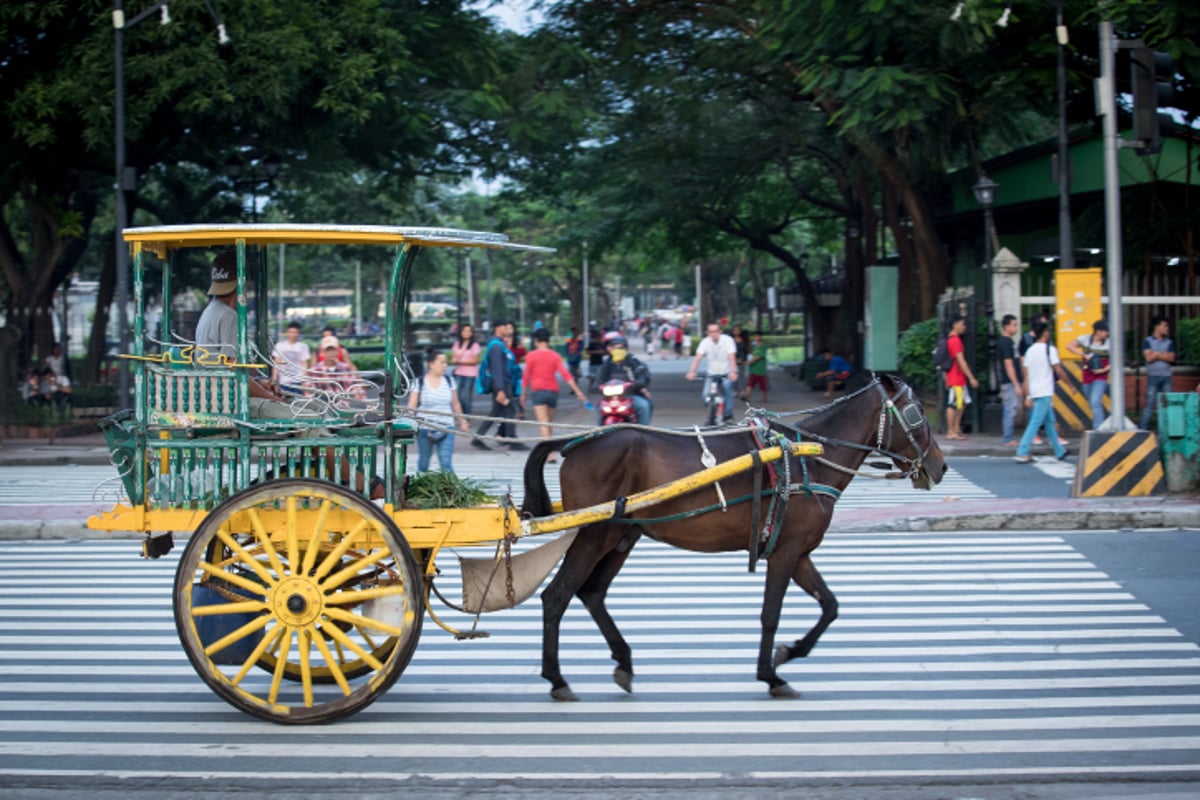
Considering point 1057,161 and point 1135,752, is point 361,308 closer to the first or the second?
point 1057,161

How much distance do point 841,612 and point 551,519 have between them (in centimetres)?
313

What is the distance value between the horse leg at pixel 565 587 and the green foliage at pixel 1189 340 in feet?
61.9

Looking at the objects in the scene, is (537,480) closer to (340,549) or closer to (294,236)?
(340,549)

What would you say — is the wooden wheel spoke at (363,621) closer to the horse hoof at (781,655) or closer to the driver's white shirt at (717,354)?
the horse hoof at (781,655)

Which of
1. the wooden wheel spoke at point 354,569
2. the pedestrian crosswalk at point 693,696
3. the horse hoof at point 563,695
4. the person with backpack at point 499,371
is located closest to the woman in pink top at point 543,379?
the person with backpack at point 499,371

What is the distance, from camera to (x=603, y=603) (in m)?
7.52

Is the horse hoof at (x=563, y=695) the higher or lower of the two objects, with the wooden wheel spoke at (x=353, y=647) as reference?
lower

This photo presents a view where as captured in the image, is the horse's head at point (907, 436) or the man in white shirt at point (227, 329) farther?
the horse's head at point (907, 436)

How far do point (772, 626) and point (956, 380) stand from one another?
46.4 feet

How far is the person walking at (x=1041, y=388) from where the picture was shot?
1786 cm

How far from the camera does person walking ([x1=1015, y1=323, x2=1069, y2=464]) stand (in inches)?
703

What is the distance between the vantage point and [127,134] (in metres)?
22.1

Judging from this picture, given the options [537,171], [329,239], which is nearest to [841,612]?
[329,239]

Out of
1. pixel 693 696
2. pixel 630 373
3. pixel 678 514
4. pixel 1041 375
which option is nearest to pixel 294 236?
pixel 678 514
